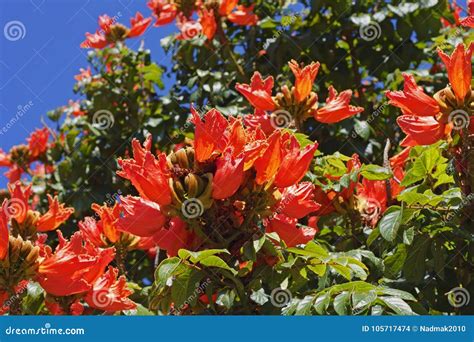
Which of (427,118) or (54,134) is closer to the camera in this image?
(427,118)

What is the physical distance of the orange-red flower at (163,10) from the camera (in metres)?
4.96

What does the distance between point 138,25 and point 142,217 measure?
10.7ft

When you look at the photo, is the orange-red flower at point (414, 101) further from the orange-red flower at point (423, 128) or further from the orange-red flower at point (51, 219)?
the orange-red flower at point (51, 219)

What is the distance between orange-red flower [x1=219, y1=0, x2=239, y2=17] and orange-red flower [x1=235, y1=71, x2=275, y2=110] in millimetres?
1617

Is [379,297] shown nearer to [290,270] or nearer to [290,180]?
[290,270]

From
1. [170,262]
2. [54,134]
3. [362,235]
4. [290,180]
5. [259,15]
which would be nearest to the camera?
[170,262]

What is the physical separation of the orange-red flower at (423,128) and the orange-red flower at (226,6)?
2.26 metres

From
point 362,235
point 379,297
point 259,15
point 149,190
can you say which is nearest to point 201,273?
point 149,190

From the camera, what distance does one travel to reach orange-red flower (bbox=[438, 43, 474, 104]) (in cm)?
234

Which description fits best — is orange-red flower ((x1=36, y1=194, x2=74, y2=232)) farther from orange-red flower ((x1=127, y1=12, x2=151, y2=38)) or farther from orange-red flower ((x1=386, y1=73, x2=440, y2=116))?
orange-red flower ((x1=127, y1=12, x2=151, y2=38))

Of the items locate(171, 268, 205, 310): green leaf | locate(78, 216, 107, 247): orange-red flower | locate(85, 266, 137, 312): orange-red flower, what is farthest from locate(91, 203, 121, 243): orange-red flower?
locate(171, 268, 205, 310): green leaf

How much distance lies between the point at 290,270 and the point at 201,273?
0.29 meters

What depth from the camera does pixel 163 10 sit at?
16.6ft

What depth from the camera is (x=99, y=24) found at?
5.22 m
